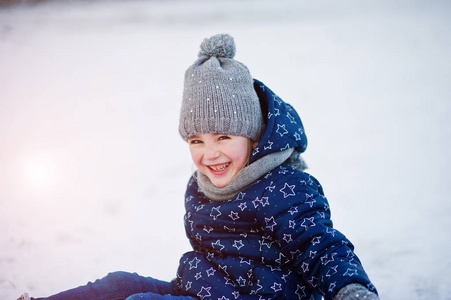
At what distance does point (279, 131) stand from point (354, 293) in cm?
49

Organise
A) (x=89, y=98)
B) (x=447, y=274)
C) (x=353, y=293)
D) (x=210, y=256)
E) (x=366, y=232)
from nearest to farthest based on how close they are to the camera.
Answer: (x=353, y=293), (x=210, y=256), (x=447, y=274), (x=366, y=232), (x=89, y=98)

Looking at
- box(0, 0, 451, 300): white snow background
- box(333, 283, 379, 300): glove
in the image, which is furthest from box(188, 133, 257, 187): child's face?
box(0, 0, 451, 300): white snow background

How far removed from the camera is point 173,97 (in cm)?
265

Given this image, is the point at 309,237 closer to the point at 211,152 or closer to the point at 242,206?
the point at 242,206

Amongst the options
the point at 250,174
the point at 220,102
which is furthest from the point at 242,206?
the point at 220,102

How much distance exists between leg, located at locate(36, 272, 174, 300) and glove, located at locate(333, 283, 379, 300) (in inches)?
22.9

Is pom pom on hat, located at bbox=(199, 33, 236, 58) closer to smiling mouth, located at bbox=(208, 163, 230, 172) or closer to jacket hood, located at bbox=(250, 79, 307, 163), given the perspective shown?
jacket hood, located at bbox=(250, 79, 307, 163)

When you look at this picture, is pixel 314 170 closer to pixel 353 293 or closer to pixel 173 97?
pixel 173 97

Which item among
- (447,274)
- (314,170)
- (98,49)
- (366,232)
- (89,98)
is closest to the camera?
(447,274)

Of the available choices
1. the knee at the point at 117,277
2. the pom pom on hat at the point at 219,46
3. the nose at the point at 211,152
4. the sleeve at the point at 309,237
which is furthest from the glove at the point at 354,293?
the pom pom on hat at the point at 219,46

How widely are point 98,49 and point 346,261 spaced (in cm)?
244

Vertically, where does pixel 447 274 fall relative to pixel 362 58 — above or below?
below

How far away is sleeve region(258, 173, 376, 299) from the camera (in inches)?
33.3

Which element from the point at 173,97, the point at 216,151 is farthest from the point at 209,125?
the point at 173,97
